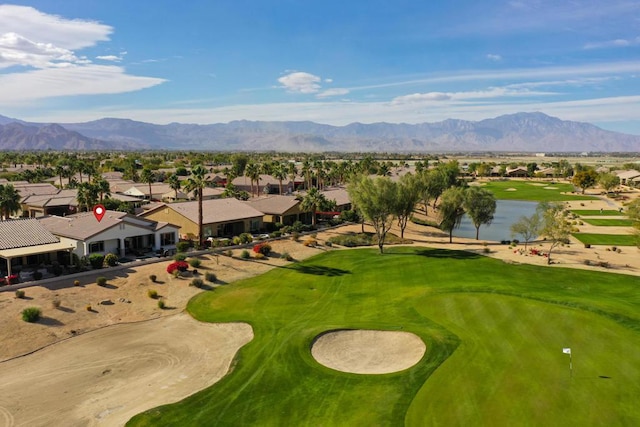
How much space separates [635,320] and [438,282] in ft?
58.8

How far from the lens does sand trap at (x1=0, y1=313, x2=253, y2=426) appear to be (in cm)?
2534

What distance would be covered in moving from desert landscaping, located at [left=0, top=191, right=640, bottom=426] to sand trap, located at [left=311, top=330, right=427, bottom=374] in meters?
0.07

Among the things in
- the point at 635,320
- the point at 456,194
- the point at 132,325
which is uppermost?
the point at 456,194

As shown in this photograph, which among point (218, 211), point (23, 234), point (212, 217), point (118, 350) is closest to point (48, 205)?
point (218, 211)

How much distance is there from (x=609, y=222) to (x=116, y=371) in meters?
93.7

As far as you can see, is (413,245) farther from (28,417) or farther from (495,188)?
(495,188)

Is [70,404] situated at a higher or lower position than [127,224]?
lower

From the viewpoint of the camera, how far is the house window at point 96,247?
53.1 meters

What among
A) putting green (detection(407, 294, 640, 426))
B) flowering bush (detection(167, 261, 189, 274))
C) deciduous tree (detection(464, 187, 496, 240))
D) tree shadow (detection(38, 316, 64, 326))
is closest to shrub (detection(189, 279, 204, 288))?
flowering bush (detection(167, 261, 189, 274))

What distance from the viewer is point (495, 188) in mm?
165000

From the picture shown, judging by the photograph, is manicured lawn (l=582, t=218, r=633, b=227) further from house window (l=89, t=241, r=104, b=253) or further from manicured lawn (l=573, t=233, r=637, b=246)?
house window (l=89, t=241, r=104, b=253)

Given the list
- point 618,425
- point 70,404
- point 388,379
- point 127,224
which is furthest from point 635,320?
point 127,224

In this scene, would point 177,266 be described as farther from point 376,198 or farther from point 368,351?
point 376,198

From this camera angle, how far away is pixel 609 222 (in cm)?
9356
